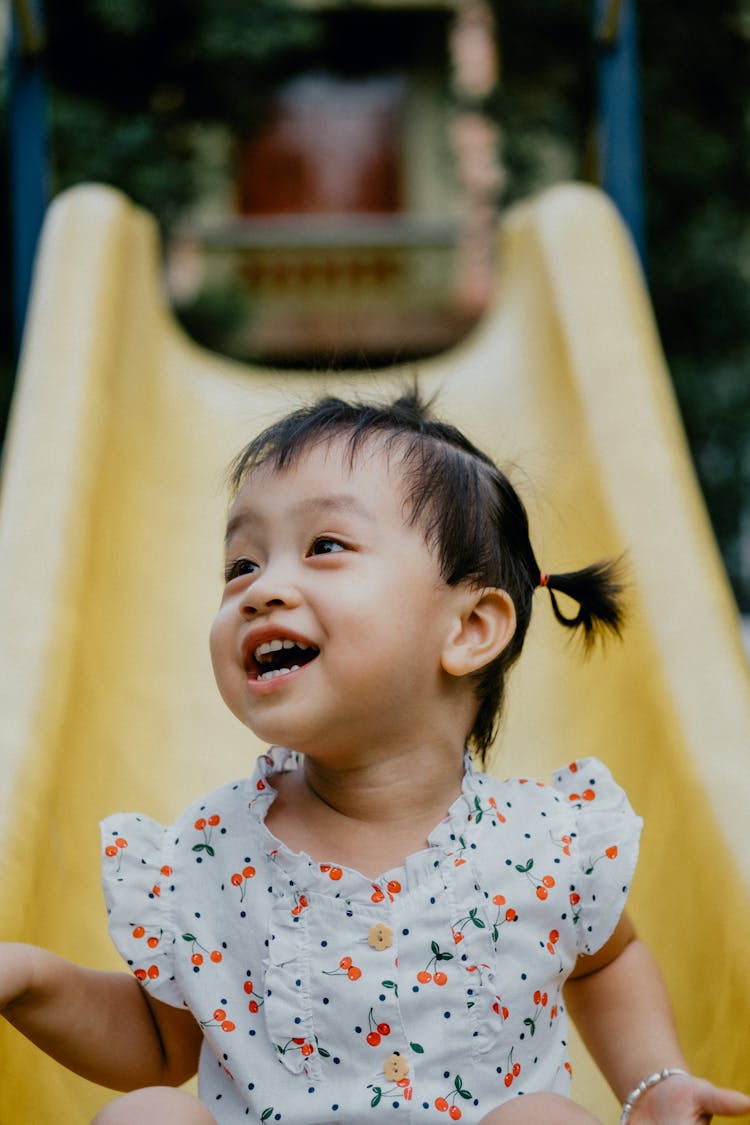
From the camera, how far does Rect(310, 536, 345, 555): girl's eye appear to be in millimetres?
1167

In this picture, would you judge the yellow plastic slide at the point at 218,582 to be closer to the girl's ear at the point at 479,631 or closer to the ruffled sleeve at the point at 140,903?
the ruffled sleeve at the point at 140,903

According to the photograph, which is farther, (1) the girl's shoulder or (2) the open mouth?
(1) the girl's shoulder

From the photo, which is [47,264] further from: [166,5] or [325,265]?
[325,265]

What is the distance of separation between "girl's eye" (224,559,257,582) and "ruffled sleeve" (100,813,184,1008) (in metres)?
0.22

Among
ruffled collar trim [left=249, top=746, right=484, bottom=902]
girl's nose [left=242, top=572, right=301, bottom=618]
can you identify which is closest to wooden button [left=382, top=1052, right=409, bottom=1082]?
ruffled collar trim [left=249, top=746, right=484, bottom=902]

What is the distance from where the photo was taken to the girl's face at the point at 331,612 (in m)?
1.12

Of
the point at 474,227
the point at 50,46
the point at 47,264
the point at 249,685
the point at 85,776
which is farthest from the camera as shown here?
the point at 474,227

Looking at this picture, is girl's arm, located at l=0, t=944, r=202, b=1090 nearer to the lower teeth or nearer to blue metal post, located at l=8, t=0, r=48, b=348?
the lower teeth

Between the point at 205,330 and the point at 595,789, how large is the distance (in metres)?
6.67

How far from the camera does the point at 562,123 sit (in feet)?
24.7

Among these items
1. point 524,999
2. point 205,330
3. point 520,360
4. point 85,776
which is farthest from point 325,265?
point 524,999

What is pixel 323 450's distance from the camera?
121 cm

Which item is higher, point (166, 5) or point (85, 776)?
point (166, 5)

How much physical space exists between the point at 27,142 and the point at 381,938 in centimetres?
294
